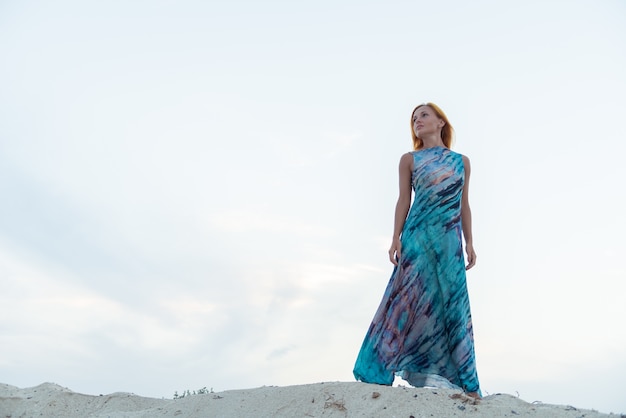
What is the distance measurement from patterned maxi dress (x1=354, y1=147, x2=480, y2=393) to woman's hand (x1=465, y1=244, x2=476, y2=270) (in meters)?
0.29

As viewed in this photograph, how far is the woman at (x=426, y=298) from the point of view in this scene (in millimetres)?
5832

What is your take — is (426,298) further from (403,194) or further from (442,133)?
(442,133)

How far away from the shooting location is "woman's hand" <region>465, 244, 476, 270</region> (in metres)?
6.33

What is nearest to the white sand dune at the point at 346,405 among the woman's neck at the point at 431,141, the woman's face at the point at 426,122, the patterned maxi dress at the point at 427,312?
the patterned maxi dress at the point at 427,312

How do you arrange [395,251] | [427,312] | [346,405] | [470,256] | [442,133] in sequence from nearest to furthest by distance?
[346,405] < [427,312] < [395,251] < [470,256] < [442,133]

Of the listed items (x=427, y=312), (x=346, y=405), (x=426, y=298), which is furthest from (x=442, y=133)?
(x=346, y=405)

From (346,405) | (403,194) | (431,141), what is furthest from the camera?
(431,141)

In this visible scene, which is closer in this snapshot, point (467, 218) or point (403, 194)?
point (403, 194)

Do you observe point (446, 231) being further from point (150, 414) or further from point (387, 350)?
point (150, 414)

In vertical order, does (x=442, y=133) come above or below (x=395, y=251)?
above

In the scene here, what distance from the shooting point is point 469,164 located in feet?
21.2

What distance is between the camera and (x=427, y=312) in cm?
590

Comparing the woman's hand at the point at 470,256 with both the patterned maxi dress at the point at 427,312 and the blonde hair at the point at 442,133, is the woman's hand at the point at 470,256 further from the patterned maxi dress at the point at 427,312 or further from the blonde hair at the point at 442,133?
the blonde hair at the point at 442,133

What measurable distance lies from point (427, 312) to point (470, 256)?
0.84 metres
